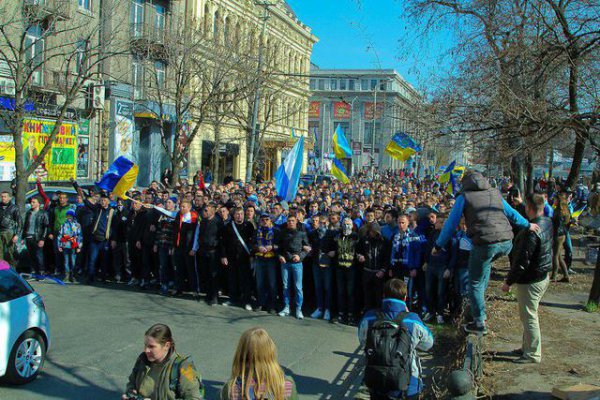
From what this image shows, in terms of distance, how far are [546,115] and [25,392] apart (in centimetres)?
768

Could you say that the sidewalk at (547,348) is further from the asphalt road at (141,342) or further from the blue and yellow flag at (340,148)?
the blue and yellow flag at (340,148)

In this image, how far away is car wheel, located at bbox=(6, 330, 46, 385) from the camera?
614 cm

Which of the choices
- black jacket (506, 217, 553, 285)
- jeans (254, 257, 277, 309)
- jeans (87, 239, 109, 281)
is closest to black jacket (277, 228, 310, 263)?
jeans (254, 257, 277, 309)

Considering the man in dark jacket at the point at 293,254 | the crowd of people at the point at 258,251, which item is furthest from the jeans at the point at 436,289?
the man in dark jacket at the point at 293,254

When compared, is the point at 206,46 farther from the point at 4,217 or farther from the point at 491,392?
the point at 491,392

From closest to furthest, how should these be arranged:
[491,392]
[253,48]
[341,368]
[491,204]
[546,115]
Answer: [491,392] < [491,204] < [341,368] < [546,115] < [253,48]

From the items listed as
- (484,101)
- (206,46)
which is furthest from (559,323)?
(206,46)

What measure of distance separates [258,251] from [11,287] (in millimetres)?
4579

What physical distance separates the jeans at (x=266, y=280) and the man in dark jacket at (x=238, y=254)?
0.27 meters

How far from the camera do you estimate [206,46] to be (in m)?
24.1

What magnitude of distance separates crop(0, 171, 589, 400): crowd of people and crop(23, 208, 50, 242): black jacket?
0.02 metres

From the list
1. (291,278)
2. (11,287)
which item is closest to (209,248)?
(291,278)

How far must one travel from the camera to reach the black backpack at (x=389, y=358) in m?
4.39

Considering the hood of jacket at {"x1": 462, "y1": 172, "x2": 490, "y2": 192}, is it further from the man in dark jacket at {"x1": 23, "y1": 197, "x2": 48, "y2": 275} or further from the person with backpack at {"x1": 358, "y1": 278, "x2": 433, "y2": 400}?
the man in dark jacket at {"x1": 23, "y1": 197, "x2": 48, "y2": 275}
